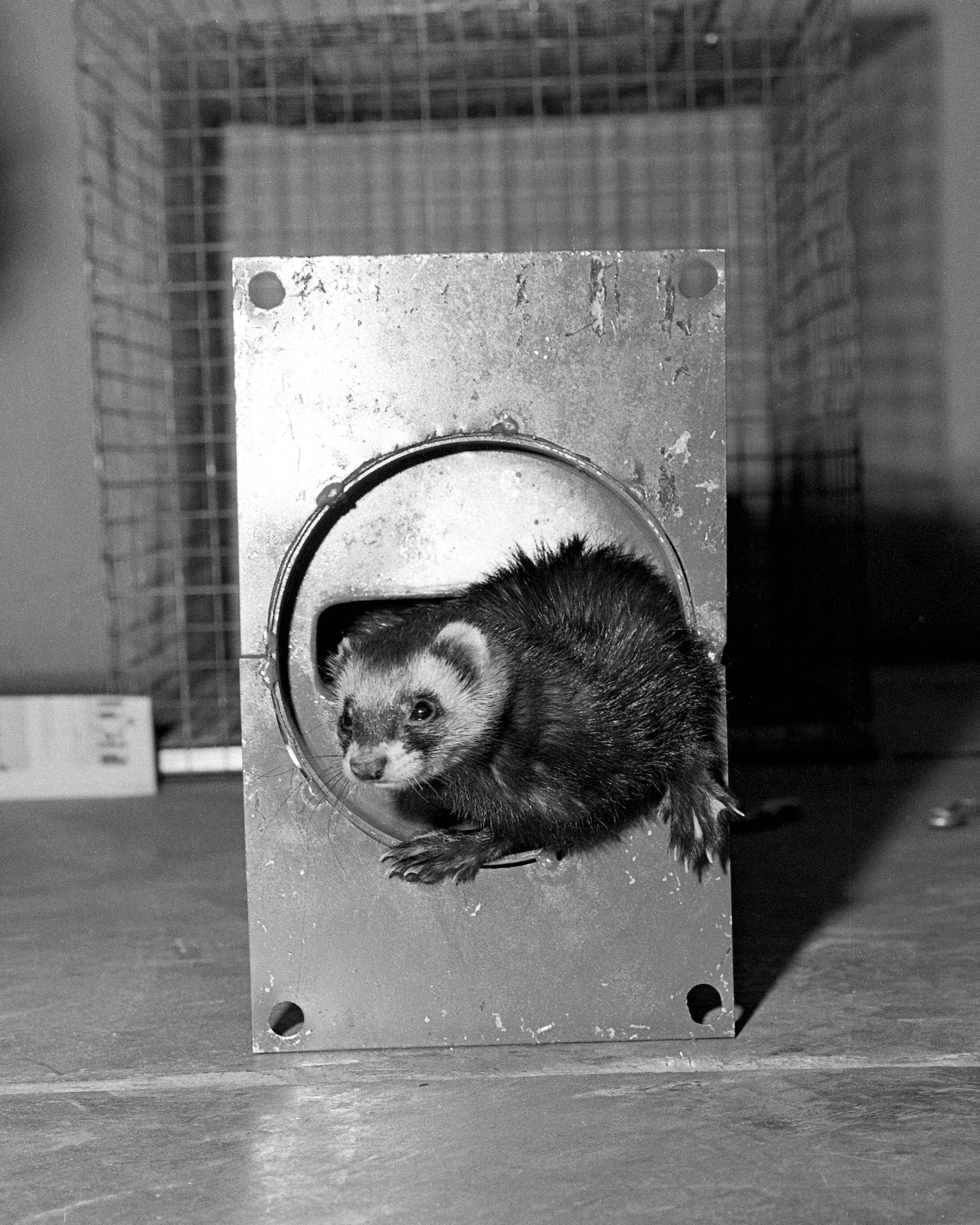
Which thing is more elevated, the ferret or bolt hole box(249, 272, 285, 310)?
bolt hole box(249, 272, 285, 310)

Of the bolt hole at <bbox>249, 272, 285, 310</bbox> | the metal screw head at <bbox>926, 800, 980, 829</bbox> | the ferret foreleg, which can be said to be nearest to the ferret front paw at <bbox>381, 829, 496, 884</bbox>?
the ferret foreleg

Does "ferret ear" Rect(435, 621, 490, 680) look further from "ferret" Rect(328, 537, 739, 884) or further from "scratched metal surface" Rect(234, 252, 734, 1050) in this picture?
"scratched metal surface" Rect(234, 252, 734, 1050)

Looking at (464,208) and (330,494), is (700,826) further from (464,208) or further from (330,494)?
(464,208)

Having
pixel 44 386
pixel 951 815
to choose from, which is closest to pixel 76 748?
pixel 44 386

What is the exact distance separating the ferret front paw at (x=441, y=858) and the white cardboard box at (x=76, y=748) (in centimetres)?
143

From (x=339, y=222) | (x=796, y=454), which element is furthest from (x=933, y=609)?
(x=339, y=222)

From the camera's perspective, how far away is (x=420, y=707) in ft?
4.45

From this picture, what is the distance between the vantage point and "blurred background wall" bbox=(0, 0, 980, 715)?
3367 mm

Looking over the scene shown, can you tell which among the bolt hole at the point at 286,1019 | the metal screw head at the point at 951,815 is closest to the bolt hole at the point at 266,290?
the bolt hole at the point at 286,1019

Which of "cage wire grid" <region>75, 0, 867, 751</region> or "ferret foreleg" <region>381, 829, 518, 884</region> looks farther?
"cage wire grid" <region>75, 0, 867, 751</region>

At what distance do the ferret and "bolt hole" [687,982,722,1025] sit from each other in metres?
0.16

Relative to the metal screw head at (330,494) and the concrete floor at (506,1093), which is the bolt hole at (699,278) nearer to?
the metal screw head at (330,494)

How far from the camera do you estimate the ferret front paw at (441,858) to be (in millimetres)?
1449

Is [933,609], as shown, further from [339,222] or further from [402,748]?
[402,748]
